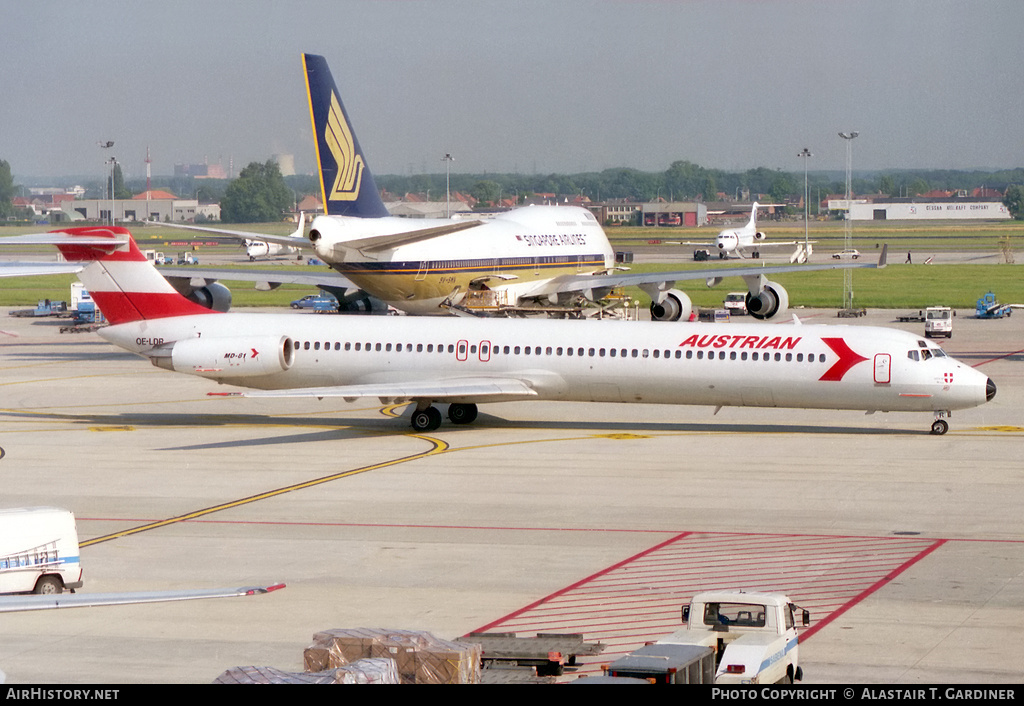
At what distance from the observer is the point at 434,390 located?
133ft

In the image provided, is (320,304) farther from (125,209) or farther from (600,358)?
(125,209)

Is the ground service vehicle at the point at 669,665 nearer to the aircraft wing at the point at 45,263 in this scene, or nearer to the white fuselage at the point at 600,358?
the aircraft wing at the point at 45,263

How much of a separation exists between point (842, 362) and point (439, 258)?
21.8 meters

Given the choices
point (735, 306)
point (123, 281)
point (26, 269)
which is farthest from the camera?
point (735, 306)

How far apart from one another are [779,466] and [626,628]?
1500cm

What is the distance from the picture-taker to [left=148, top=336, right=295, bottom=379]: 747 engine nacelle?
41531 millimetres

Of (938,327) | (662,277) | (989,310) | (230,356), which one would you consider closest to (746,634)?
(230,356)

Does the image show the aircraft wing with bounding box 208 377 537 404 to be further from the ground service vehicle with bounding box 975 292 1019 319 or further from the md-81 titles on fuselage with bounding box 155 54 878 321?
the ground service vehicle with bounding box 975 292 1019 319

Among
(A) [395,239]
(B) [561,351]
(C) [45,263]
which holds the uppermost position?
(A) [395,239]

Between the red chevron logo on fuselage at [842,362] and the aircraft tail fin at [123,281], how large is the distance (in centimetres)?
1987

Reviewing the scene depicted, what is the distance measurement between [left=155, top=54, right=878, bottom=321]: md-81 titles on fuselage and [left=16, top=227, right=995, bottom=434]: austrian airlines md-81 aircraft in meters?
9.53

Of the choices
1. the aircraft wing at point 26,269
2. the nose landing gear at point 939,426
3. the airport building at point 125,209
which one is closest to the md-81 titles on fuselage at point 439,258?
the nose landing gear at point 939,426

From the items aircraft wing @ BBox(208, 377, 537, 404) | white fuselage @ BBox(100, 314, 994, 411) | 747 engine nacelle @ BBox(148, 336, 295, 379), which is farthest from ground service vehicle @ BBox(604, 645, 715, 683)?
747 engine nacelle @ BBox(148, 336, 295, 379)

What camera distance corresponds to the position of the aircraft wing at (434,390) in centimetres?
3931
